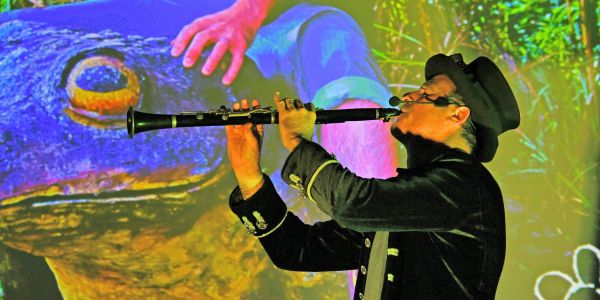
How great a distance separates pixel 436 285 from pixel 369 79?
140cm

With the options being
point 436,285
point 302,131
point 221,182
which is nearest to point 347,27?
point 221,182

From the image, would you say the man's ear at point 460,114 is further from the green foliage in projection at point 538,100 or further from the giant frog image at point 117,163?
the green foliage in projection at point 538,100

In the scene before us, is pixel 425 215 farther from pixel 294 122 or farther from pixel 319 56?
pixel 319 56

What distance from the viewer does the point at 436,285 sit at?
4.59ft

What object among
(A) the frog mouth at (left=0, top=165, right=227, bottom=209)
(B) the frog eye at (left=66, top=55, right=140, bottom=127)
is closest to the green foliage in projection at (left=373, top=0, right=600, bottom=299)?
(A) the frog mouth at (left=0, top=165, right=227, bottom=209)

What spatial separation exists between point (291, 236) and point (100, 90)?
1089 millimetres

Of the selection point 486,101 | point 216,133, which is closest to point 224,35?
point 216,133

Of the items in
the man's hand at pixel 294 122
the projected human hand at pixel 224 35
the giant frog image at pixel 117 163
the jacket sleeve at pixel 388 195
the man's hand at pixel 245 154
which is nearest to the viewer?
the jacket sleeve at pixel 388 195

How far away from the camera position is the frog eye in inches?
92.2

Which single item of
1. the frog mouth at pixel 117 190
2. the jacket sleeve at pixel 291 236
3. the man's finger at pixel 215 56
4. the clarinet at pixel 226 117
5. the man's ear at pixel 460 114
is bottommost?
the frog mouth at pixel 117 190

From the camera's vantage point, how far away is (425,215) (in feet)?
4.34

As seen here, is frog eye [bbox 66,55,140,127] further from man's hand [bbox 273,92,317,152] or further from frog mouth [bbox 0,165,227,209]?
man's hand [bbox 273,92,317,152]

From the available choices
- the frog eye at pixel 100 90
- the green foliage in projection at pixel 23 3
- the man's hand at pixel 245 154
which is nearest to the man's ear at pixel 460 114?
the man's hand at pixel 245 154

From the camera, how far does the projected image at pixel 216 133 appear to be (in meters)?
2.32
